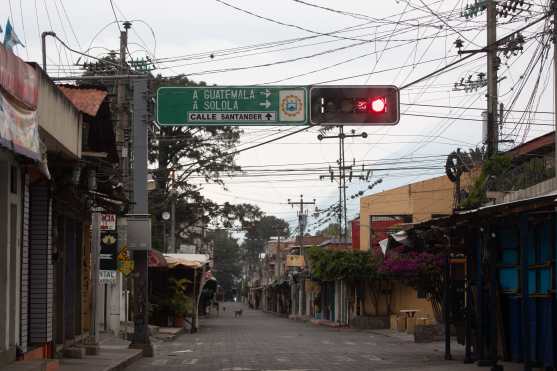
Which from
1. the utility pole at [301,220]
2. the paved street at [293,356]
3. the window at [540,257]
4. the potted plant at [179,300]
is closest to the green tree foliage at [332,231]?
the utility pole at [301,220]

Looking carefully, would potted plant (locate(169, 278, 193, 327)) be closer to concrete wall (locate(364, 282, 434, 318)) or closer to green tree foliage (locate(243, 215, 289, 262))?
concrete wall (locate(364, 282, 434, 318))

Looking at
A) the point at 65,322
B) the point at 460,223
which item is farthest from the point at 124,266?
the point at 460,223

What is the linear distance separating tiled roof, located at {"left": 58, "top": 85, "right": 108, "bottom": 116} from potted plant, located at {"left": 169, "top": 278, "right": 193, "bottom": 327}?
2327 cm

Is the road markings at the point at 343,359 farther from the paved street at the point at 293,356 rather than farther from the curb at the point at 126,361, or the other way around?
the curb at the point at 126,361

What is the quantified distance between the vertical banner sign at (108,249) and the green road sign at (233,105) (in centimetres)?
725

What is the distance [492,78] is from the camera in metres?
25.0

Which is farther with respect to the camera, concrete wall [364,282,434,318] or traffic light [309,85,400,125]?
concrete wall [364,282,434,318]

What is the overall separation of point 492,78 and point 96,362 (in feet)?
39.8

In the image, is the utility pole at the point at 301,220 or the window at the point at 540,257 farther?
the utility pole at the point at 301,220

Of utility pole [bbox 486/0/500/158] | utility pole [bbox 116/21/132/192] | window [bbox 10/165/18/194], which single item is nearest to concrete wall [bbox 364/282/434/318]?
utility pole [bbox 116/21/132/192]

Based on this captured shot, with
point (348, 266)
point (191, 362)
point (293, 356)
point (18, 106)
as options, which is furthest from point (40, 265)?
point (348, 266)

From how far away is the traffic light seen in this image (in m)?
20.3

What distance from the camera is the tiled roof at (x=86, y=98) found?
65.7ft

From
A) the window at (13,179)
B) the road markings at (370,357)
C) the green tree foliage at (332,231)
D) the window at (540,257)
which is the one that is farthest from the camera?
the green tree foliage at (332,231)
